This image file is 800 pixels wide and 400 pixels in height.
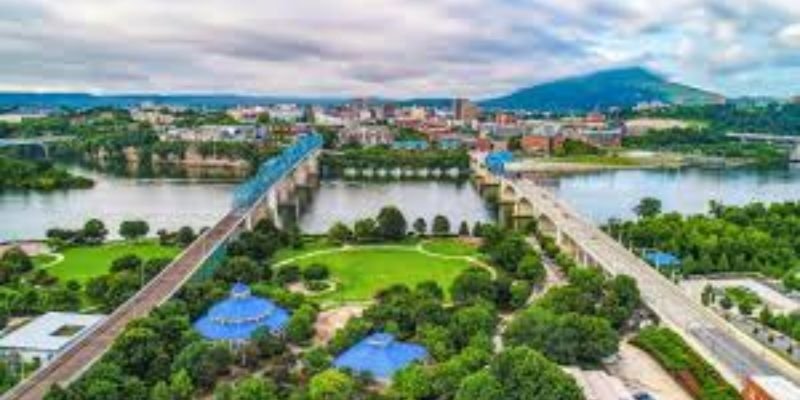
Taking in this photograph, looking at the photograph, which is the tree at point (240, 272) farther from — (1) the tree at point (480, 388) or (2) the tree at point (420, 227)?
→ (1) the tree at point (480, 388)

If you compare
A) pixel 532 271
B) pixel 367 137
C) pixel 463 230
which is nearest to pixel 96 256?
pixel 463 230

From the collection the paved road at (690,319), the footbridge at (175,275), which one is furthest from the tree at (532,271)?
the footbridge at (175,275)

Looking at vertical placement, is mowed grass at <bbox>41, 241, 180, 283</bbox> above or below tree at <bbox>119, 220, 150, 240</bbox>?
below

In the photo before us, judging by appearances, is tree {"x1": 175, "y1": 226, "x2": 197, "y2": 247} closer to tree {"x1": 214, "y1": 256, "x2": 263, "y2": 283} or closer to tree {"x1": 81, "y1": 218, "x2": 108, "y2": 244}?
tree {"x1": 81, "y1": 218, "x2": 108, "y2": 244}

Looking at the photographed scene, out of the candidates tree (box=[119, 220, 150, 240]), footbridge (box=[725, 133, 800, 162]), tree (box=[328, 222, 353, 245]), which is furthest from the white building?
footbridge (box=[725, 133, 800, 162])

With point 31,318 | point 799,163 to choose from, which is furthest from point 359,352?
point 799,163

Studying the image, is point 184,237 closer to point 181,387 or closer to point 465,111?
point 181,387
